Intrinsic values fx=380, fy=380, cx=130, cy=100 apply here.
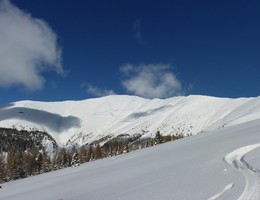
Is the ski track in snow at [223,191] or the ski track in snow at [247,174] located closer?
the ski track in snow at [247,174]

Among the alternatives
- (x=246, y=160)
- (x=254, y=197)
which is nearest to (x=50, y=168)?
(x=246, y=160)

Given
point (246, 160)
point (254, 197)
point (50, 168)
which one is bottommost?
point (254, 197)

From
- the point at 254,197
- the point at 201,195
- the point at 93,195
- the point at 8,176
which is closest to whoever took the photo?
the point at 254,197

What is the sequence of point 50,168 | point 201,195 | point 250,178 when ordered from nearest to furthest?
point 201,195, point 250,178, point 50,168

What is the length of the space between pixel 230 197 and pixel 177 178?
5249 mm

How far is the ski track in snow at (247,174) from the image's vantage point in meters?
10.5

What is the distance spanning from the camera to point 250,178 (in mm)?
13000

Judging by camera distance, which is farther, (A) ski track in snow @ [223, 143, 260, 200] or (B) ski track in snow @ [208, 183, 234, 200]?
(B) ski track in snow @ [208, 183, 234, 200]

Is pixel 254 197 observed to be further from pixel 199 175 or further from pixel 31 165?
pixel 31 165

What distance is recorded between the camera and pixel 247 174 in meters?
13.9

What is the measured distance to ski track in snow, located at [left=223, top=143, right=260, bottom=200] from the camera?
414 inches

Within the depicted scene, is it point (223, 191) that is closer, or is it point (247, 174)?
point (223, 191)

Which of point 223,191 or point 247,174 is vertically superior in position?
point 247,174

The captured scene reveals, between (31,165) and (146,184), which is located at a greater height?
(31,165)
